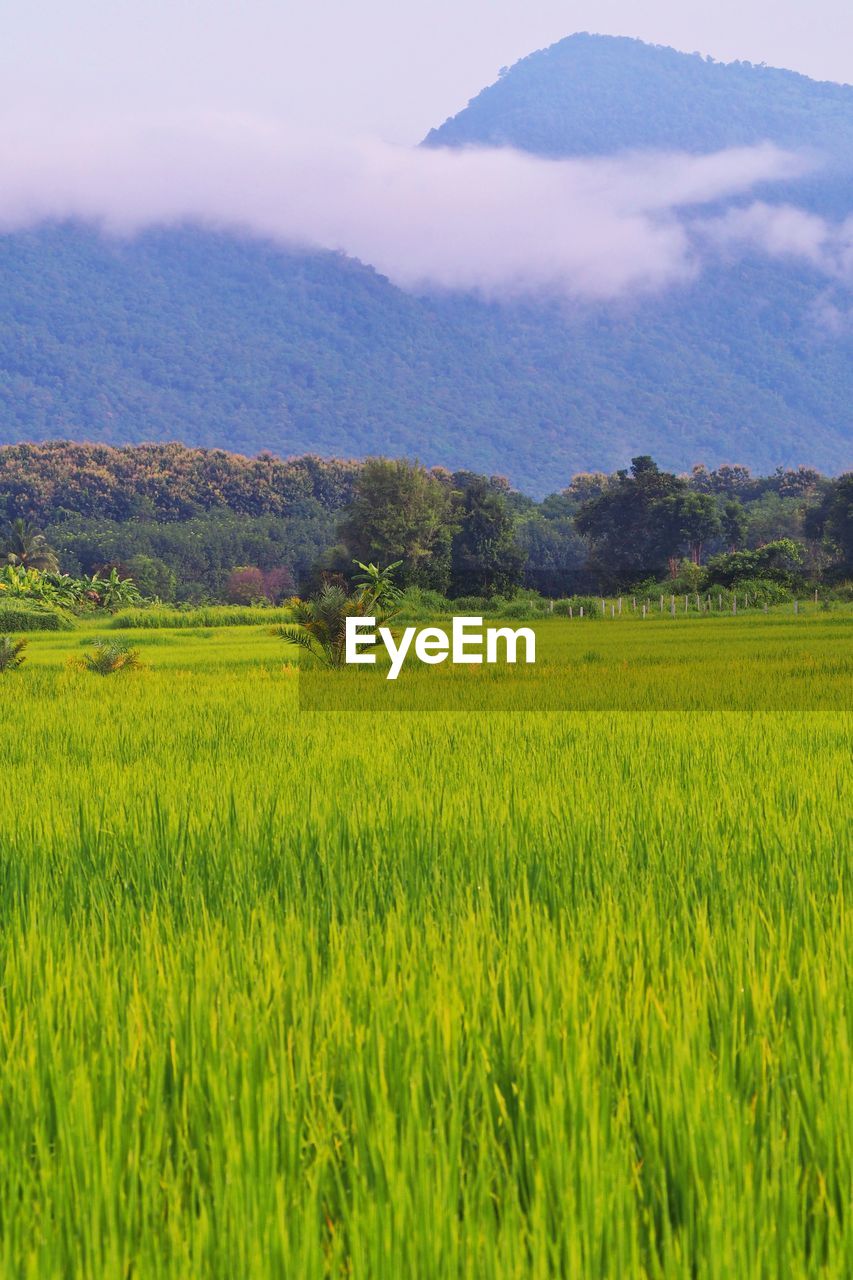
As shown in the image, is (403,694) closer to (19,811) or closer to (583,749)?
(583,749)

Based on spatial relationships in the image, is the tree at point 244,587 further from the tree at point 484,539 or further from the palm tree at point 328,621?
the palm tree at point 328,621

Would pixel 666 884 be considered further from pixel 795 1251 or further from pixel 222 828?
pixel 795 1251

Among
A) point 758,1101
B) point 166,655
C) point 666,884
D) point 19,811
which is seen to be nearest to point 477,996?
point 758,1101

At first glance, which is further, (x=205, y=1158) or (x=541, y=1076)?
(x=541, y=1076)

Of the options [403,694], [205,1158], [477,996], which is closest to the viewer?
[205,1158]

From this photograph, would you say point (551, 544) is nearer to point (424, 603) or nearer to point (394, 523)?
point (394, 523)

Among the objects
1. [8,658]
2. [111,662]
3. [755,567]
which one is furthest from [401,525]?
[111,662]

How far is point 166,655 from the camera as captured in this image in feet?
75.4

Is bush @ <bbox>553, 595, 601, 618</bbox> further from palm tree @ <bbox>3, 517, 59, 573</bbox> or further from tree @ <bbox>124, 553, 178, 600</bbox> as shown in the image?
tree @ <bbox>124, 553, 178, 600</bbox>

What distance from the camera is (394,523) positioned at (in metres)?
47.0

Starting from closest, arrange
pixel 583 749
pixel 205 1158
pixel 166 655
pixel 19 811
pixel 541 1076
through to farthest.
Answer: pixel 205 1158 → pixel 541 1076 → pixel 19 811 → pixel 583 749 → pixel 166 655

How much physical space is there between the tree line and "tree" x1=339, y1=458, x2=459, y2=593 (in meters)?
0.06

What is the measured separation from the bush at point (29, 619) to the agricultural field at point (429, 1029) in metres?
29.8

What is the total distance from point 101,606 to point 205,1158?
4664 centimetres
